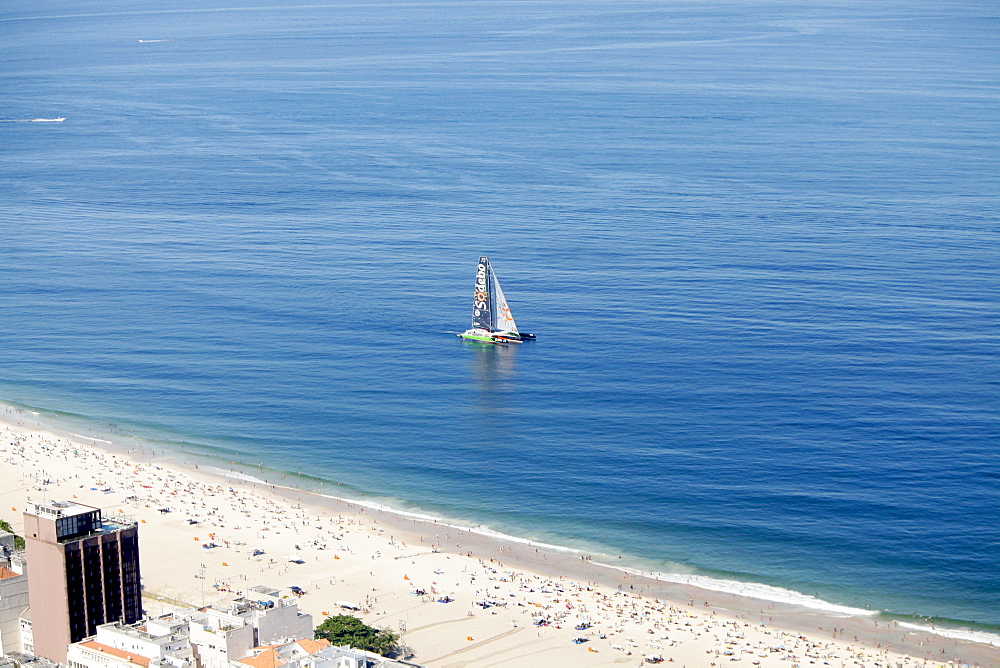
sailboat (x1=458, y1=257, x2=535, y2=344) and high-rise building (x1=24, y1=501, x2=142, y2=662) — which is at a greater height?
sailboat (x1=458, y1=257, x2=535, y2=344)

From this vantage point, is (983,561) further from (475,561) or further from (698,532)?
(475,561)

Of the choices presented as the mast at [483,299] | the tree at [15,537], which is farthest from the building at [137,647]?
the mast at [483,299]

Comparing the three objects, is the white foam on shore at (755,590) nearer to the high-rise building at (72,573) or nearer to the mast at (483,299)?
the high-rise building at (72,573)

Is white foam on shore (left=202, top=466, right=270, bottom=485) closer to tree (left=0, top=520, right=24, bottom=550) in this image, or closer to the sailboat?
tree (left=0, top=520, right=24, bottom=550)

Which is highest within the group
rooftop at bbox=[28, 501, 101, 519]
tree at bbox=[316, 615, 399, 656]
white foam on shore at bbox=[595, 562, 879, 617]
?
rooftop at bbox=[28, 501, 101, 519]

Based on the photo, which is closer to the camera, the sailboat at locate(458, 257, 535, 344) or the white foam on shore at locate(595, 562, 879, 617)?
the white foam on shore at locate(595, 562, 879, 617)

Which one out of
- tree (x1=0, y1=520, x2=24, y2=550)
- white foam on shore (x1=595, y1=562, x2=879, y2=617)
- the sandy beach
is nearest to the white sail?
the sandy beach
